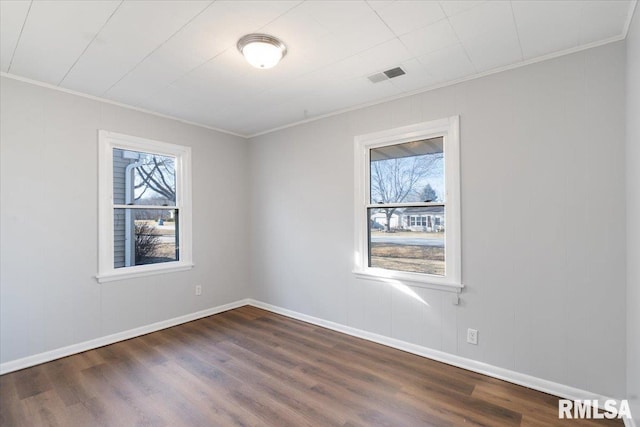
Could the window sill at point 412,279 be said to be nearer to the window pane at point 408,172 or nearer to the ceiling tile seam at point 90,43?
the window pane at point 408,172

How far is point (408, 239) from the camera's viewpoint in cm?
318

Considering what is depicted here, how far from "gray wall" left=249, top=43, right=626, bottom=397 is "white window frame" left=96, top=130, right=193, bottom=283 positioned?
2226 mm

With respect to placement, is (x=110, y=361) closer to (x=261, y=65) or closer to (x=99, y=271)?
(x=99, y=271)

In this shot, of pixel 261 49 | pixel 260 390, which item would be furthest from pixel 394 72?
pixel 260 390

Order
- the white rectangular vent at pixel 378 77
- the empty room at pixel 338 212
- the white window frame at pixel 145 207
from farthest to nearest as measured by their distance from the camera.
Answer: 1. the white window frame at pixel 145 207
2. the white rectangular vent at pixel 378 77
3. the empty room at pixel 338 212

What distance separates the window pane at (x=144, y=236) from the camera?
11.5 ft

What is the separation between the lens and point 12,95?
273cm

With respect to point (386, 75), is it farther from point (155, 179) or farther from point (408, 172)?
point (155, 179)

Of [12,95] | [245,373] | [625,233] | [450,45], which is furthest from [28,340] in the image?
[625,233]

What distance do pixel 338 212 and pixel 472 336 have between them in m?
1.82

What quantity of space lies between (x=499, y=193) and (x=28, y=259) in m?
4.19

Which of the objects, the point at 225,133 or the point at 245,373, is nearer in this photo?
the point at 245,373

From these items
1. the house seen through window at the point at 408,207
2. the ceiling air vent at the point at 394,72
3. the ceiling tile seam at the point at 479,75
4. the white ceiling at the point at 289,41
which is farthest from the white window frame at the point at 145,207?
the ceiling air vent at the point at 394,72

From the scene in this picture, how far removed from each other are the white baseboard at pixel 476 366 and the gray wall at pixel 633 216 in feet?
1.11
